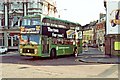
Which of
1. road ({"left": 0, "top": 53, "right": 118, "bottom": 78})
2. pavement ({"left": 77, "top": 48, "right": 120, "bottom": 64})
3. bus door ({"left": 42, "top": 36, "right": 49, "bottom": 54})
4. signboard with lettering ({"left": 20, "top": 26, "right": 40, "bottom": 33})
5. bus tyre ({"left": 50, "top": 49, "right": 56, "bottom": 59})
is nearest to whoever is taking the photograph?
road ({"left": 0, "top": 53, "right": 118, "bottom": 78})

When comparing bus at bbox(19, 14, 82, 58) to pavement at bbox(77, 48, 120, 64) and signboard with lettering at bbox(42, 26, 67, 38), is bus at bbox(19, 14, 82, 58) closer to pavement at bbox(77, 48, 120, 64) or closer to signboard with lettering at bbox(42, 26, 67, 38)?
signboard with lettering at bbox(42, 26, 67, 38)

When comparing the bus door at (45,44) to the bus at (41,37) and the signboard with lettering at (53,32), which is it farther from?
the signboard with lettering at (53,32)

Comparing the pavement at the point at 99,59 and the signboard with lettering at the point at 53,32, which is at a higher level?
the signboard with lettering at the point at 53,32

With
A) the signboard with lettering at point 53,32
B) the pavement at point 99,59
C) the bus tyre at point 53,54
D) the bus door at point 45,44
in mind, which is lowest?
the pavement at point 99,59

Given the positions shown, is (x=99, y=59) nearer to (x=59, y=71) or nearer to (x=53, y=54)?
(x=53, y=54)

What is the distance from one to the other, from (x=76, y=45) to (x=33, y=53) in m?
8.77

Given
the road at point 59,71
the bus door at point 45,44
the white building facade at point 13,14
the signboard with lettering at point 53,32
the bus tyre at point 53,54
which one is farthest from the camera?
the white building facade at point 13,14

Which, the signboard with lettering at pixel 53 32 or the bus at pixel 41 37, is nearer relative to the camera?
the bus at pixel 41 37

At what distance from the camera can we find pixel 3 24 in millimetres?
57688

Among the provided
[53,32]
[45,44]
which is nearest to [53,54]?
[45,44]

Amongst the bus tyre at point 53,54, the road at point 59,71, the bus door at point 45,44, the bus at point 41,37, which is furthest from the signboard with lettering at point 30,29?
the road at point 59,71

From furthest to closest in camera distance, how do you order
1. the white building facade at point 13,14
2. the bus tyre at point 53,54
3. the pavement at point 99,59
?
the white building facade at point 13,14
the bus tyre at point 53,54
the pavement at point 99,59

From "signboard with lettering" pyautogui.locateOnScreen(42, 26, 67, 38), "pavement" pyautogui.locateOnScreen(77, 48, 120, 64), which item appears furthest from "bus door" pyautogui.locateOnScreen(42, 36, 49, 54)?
"pavement" pyautogui.locateOnScreen(77, 48, 120, 64)

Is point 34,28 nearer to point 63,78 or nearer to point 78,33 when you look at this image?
point 78,33
